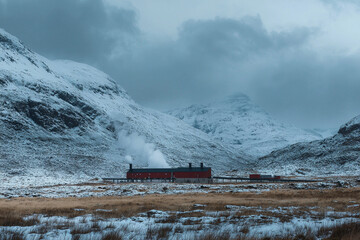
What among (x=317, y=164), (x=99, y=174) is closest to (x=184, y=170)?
(x=99, y=174)

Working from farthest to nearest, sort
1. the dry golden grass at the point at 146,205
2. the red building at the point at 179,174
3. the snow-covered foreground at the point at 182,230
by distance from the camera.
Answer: the red building at the point at 179,174, the dry golden grass at the point at 146,205, the snow-covered foreground at the point at 182,230

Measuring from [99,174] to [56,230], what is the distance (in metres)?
136


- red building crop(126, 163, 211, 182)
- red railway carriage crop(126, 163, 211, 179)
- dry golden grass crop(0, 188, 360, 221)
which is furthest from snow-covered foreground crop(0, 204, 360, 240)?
red railway carriage crop(126, 163, 211, 179)

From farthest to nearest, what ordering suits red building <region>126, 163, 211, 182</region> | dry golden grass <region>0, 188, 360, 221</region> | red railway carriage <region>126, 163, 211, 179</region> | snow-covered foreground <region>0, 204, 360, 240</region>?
1. red railway carriage <region>126, 163, 211, 179</region>
2. red building <region>126, 163, 211, 182</region>
3. dry golden grass <region>0, 188, 360, 221</region>
4. snow-covered foreground <region>0, 204, 360, 240</region>

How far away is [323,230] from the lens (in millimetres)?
12523

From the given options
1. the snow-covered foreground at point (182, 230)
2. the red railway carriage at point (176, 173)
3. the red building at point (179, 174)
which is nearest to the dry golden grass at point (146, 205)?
the snow-covered foreground at point (182, 230)

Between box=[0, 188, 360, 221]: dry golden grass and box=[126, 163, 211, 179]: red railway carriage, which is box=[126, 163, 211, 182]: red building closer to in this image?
box=[126, 163, 211, 179]: red railway carriage

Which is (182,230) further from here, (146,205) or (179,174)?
(179,174)

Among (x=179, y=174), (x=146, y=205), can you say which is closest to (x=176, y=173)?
(x=179, y=174)

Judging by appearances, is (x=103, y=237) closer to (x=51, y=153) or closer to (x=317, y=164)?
(x=51, y=153)

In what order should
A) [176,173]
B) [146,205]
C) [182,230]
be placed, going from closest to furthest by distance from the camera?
1. [182,230]
2. [146,205]
3. [176,173]

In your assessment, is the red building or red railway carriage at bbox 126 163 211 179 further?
red railway carriage at bbox 126 163 211 179

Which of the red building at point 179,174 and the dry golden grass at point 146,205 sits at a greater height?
the red building at point 179,174

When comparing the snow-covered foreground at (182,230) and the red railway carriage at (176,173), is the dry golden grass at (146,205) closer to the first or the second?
the snow-covered foreground at (182,230)
